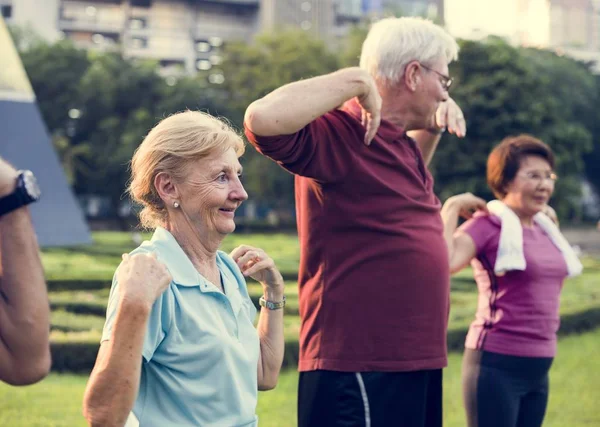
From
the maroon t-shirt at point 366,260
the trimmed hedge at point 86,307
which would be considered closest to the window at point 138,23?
the trimmed hedge at point 86,307

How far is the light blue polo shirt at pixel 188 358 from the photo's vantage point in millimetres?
2221

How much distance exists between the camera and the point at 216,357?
226 centimetres

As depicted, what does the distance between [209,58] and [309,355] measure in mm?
63492

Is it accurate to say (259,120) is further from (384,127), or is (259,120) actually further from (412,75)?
(412,75)

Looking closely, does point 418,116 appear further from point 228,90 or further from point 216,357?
point 228,90

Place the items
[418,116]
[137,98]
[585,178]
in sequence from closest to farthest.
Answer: [418,116] → [137,98] → [585,178]

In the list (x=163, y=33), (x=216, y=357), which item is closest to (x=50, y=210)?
(x=216, y=357)

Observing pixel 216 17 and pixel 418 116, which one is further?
pixel 216 17

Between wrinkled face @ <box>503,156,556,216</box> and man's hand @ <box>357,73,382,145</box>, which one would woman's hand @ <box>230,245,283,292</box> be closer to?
man's hand @ <box>357,73,382,145</box>

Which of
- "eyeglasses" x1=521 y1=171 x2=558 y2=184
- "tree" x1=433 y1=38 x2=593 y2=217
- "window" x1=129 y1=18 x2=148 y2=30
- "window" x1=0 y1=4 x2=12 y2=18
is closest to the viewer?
"eyeglasses" x1=521 y1=171 x2=558 y2=184

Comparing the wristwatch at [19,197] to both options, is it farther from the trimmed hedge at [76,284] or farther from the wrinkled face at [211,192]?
the trimmed hedge at [76,284]

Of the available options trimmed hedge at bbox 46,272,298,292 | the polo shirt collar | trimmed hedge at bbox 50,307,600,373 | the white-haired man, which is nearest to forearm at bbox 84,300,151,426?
the white-haired man

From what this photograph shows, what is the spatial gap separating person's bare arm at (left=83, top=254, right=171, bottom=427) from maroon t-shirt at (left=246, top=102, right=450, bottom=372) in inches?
40.6

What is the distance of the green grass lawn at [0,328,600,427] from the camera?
20.5 feet
